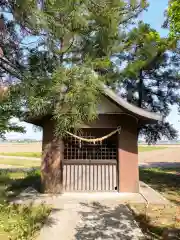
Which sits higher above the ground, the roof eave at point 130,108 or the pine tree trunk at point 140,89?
the pine tree trunk at point 140,89

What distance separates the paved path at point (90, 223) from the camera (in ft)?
18.0

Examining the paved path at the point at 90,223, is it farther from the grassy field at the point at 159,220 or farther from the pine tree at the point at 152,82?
the pine tree at the point at 152,82

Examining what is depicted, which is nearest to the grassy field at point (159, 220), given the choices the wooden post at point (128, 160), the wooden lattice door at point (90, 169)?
the wooden post at point (128, 160)

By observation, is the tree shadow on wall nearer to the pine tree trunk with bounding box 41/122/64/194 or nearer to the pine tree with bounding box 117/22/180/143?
the pine tree trunk with bounding box 41/122/64/194

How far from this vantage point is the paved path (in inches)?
216

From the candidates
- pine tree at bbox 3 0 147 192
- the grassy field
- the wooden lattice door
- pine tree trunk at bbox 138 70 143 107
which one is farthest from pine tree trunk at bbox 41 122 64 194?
pine tree trunk at bbox 138 70 143 107

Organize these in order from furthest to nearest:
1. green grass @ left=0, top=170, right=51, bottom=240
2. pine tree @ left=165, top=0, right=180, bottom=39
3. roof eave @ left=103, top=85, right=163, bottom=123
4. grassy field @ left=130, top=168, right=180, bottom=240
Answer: roof eave @ left=103, top=85, right=163, bottom=123 < pine tree @ left=165, top=0, right=180, bottom=39 < grassy field @ left=130, top=168, right=180, bottom=240 < green grass @ left=0, top=170, right=51, bottom=240

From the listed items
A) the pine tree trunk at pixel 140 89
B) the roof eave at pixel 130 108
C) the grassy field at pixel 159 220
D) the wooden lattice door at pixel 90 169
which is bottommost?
the grassy field at pixel 159 220

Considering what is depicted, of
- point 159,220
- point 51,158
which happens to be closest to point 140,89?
point 51,158

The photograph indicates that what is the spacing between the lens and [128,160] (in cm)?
1013

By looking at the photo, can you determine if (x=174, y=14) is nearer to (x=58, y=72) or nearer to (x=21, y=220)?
(x=58, y=72)

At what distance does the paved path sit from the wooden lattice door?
208 cm

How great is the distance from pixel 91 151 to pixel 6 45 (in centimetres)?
597

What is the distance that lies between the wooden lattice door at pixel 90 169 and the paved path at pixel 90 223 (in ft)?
6.81
